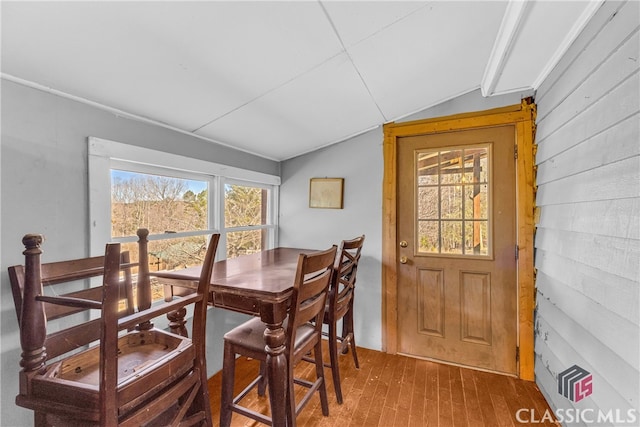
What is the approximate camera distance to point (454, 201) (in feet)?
7.74

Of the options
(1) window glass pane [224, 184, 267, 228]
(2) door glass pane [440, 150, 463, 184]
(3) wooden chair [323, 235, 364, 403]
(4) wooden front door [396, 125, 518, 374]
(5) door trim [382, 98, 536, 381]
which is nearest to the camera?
(3) wooden chair [323, 235, 364, 403]

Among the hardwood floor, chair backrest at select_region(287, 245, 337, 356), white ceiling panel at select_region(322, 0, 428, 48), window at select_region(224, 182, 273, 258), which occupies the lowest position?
the hardwood floor

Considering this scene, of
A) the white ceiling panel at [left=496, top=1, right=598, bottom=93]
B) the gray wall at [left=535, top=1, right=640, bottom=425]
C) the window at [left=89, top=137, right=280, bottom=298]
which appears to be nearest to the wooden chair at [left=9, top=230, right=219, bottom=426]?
the window at [left=89, top=137, right=280, bottom=298]

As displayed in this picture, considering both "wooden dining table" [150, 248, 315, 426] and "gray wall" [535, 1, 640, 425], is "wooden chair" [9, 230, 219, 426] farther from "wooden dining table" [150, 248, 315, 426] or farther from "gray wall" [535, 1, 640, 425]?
"gray wall" [535, 1, 640, 425]

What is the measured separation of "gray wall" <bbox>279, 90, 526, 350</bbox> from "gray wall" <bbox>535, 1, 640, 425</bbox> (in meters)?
0.93

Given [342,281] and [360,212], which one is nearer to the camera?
[342,281]

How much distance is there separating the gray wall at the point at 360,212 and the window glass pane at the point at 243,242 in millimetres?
427

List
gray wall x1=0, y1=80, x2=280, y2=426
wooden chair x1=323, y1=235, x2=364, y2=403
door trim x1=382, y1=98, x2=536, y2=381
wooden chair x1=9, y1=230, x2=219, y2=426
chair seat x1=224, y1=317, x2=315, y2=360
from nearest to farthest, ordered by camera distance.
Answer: wooden chair x1=9, y1=230, x2=219, y2=426 → gray wall x1=0, y1=80, x2=280, y2=426 → chair seat x1=224, y1=317, x2=315, y2=360 → wooden chair x1=323, y1=235, x2=364, y2=403 → door trim x1=382, y1=98, x2=536, y2=381

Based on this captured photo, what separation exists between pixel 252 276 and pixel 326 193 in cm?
134

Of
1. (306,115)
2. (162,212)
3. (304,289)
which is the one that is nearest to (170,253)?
(162,212)

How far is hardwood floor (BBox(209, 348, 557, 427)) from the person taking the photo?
1.71m

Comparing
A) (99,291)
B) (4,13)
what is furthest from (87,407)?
(4,13)

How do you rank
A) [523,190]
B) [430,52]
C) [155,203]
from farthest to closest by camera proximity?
1. [523,190]
2. [155,203]
3. [430,52]

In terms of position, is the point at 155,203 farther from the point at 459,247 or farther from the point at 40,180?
the point at 459,247
